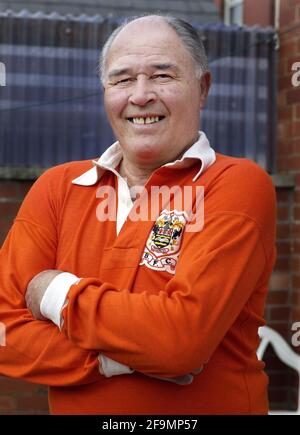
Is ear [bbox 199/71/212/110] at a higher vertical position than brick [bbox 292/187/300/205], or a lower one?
higher

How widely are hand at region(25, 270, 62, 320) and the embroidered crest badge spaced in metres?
0.25

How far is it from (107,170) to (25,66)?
2378mm

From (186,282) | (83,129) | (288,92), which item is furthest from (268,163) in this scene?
(186,282)

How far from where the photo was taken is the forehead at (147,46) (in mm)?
2197

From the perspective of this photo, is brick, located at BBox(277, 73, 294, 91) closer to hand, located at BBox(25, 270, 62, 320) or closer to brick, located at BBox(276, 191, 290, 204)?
brick, located at BBox(276, 191, 290, 204)

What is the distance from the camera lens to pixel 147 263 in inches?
82.7

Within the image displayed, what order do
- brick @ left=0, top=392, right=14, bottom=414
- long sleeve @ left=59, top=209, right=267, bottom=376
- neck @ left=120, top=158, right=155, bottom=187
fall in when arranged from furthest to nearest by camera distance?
brick @ left=0, top=392, right=14, bottom=414
neck @ left=120, top=158, right=155, bottom=187
long sleeve @ left=59, top=209, right=267, bottom=376

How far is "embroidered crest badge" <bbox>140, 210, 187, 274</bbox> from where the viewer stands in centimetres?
210

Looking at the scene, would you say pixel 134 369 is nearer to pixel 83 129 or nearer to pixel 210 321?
pixel 210 321

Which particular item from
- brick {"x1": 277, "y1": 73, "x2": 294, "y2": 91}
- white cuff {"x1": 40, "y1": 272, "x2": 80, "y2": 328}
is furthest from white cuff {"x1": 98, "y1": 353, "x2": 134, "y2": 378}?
brick {"x1": 277, "y1": 73, "x2": 294, "y2": 91}

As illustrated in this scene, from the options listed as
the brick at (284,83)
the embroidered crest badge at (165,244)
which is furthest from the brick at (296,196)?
the embroidered crest badge at (165,244)

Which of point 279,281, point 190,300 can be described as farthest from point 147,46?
point 279,281

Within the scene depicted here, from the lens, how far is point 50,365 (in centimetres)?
210

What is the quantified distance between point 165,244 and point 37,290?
1.20 ft
